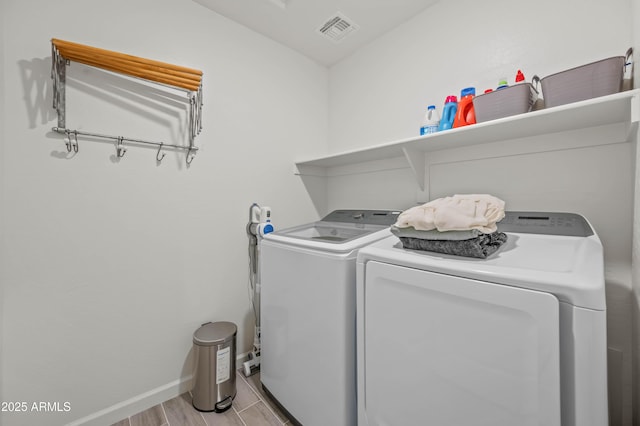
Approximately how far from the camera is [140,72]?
4.68 feet

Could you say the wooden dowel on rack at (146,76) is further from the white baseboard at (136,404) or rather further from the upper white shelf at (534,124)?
the white baseboard at (136,404)

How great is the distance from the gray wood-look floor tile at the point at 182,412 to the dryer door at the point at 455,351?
1.02 metres

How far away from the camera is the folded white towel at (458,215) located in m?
0.89

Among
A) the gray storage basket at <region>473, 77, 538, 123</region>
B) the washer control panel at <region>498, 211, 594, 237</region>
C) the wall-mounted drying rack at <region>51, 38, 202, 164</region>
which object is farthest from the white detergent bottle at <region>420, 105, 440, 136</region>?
the wall-mounted drying rack at <region>51, 38, 202, 164</region>

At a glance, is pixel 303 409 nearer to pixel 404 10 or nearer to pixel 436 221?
pixel 436 221

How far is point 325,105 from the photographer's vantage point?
2.57 m

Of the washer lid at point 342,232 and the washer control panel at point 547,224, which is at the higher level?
→ the washer control panel at point 547,224

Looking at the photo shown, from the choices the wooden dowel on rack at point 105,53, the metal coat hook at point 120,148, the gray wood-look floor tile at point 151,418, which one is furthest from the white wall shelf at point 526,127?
the gray wood-look floor tile at point 151,418

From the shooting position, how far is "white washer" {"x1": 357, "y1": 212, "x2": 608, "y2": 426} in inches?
24.4

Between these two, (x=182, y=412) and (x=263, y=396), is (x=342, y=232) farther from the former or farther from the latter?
(x=182, y=412)

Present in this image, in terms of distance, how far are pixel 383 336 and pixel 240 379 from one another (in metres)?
1.37

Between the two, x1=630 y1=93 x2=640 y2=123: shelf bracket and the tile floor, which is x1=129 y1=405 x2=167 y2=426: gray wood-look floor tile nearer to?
the tile floor

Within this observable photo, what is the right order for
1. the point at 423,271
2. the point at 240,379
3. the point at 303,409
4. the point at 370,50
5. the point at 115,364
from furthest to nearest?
the point at 370,50 < the point at 240,379 < the point at 115,364 < the point at 303,409 < the point at 423,271

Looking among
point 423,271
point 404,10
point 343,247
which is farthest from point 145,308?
point 404,10
